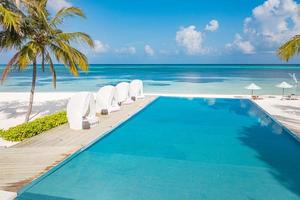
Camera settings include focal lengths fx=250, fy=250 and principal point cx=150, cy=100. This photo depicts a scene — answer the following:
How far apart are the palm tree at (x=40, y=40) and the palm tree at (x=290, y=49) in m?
6.51

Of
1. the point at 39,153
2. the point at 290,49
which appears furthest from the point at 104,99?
the point at 290,49

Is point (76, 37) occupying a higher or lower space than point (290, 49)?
higher

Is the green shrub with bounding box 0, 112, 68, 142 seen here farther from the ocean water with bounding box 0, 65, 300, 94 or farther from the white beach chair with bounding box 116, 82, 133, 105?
the ocean water with bounding box 0, 65, 300, 94

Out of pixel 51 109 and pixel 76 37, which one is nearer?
pixel 76 37

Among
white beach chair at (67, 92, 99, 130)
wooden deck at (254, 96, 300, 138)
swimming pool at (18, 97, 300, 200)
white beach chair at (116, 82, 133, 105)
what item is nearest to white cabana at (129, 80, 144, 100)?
white beach chair at (116, 82, 133, 105)

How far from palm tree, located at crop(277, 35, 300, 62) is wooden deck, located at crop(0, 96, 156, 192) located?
6324 mm

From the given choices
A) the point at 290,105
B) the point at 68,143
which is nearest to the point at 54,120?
the point at 68,143

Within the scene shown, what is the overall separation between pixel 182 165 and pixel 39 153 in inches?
115

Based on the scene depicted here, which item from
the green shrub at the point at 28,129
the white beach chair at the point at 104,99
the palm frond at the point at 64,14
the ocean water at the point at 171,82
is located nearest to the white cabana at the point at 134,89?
the white beach chair at the point at 104,99

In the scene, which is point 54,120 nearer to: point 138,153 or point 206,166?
point 138,153

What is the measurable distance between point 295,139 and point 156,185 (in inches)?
171

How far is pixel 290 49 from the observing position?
8.59m

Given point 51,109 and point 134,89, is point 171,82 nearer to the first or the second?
point 134,89

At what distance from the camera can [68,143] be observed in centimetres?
578
